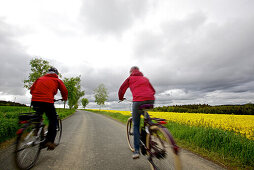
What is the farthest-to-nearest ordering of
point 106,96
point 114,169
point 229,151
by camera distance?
point 106,96 → point 229,151 → point 114,169

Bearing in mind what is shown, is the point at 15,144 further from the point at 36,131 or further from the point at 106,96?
the point at 106,96

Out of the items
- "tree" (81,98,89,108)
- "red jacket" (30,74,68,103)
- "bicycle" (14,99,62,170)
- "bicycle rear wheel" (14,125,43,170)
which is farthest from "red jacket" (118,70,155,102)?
"tree" (81,98,89,108)

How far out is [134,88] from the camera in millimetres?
2801

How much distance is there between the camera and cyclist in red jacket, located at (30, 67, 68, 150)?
108 inches

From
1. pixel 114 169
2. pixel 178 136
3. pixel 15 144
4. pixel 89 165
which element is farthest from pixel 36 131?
pixel 178 136

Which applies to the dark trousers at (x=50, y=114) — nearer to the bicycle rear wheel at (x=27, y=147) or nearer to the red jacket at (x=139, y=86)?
the bicycle rear wheel at (x=27, y=147)

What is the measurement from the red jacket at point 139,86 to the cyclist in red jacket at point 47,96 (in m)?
1.77

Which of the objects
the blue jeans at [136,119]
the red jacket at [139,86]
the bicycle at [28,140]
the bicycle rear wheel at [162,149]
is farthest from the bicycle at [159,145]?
the bicycle at [28,140]

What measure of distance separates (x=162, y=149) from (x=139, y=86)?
1336 millimetres

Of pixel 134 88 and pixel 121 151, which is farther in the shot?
pixel 121 151

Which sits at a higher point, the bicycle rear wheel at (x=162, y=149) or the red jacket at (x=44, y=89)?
the red jacket at (x=44, y=89)

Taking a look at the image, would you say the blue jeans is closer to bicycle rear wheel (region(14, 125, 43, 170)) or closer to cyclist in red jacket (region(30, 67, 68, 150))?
cyclist in red jacket (region(30, 67, 68, 150))

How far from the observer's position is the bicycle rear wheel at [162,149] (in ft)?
5.90

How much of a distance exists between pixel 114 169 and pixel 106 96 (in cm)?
4159
